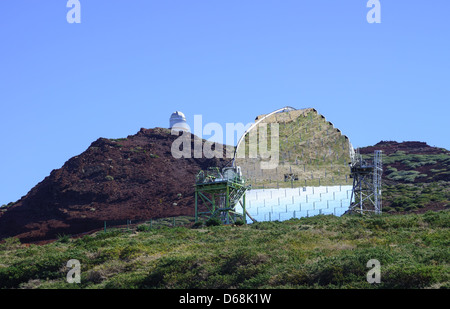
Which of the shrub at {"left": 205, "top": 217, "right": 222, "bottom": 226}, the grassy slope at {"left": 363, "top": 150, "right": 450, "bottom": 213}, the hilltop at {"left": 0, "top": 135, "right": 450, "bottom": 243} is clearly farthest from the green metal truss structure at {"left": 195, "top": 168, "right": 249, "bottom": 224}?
the hilltop at {"left": 0, "top": 135, "right": 450, "bottom": 243}

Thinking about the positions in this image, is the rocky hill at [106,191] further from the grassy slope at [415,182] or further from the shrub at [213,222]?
the shrub at [213,222]

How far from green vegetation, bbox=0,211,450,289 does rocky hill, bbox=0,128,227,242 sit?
4935cm

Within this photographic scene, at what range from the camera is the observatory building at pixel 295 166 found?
55.7 metres

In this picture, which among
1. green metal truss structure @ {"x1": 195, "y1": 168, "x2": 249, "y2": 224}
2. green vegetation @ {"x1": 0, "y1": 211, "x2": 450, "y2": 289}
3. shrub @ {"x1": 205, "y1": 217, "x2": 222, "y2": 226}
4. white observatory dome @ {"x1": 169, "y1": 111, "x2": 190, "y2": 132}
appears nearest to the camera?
green vegetation @ {"x1": 0, "y1": 211, "x2": 450, "y2": 289}

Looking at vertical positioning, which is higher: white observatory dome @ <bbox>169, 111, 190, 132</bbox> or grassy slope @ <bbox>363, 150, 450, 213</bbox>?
white observatory dome @ <bbox>169, 111, 190, 132</bbox>

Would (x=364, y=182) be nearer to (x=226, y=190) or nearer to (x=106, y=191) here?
(x=226, y=190)

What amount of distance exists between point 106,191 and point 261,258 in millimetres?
80713

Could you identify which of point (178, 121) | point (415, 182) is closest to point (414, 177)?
point (415, 182)

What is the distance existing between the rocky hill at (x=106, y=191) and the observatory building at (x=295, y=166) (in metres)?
32.7

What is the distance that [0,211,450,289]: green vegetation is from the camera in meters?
26.1

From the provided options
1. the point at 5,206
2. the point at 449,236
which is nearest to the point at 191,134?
the point at 5,206

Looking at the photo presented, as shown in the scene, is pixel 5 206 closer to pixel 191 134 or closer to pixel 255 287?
pixel 191 134

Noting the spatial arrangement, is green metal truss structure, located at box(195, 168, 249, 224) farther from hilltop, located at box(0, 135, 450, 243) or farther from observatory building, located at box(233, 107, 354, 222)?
hilltop, located at box(0, 135, 450, 243)
